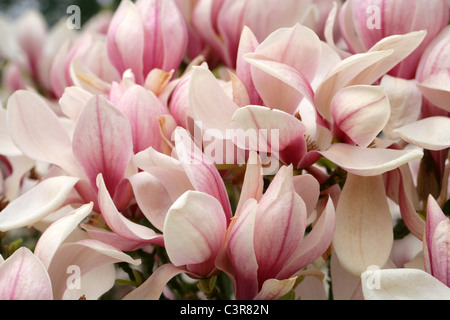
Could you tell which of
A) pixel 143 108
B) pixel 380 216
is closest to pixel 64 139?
pixel 143 108

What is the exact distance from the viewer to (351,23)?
427 mm

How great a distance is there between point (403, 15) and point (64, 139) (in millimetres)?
210

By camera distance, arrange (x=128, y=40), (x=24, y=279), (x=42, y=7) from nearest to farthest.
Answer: (x=24, y=279) → (x=128, y=40) → (x=42, y=7)

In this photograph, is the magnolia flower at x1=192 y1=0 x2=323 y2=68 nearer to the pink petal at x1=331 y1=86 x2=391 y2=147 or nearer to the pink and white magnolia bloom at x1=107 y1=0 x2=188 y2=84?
the pink and white magnolia bloom at x1=107 y1=0 x2=188 y2=84

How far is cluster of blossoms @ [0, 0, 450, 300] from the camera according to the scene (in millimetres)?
298

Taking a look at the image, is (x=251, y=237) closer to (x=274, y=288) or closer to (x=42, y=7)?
(x=274, y=288)

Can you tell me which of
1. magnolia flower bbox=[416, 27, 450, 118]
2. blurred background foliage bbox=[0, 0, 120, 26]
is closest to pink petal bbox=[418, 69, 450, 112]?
magnolia flower bbox=[416, 27, 450, 118]

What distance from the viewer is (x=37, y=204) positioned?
34cm

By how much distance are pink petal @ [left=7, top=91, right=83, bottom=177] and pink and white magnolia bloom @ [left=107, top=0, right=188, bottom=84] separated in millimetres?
87

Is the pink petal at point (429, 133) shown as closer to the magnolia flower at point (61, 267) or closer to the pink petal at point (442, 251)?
the pink petal at point (442, 251)

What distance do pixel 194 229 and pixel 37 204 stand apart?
98 mm

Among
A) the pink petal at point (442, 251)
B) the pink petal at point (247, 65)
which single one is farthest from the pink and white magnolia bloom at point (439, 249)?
the pink petal at point (247, 65)

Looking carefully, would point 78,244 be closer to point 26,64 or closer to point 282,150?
point 282,150

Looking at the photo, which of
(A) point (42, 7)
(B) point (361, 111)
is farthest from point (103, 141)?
(A) point (42, 7)
